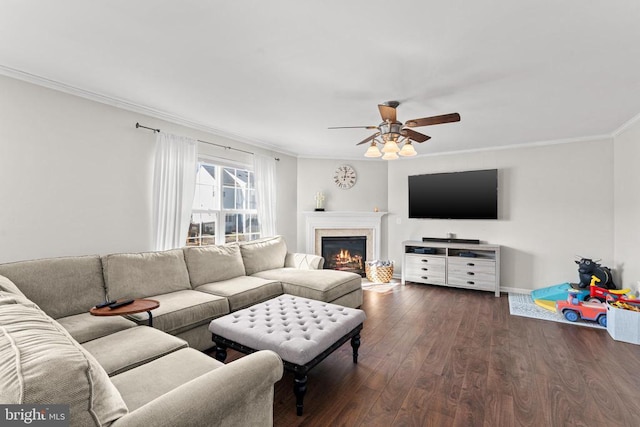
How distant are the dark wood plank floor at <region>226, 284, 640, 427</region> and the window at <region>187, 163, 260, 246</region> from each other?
Answer: 236 centimetres

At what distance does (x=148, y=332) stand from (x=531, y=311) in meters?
4.44

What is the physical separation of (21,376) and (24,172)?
2617 mm

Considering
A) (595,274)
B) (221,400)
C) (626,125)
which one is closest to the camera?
(221,400)

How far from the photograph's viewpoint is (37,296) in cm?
228

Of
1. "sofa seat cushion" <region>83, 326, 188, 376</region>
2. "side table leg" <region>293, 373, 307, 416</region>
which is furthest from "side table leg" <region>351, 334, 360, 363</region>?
"sofa seat cushion" <region>83, 326, 188, 376</region>

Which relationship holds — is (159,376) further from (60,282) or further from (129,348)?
(60,282)

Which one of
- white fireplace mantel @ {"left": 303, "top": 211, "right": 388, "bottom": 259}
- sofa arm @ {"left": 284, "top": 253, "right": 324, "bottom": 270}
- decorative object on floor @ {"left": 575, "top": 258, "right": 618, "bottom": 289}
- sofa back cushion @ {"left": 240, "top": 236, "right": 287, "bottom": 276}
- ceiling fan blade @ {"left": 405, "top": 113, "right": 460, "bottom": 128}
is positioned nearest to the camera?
ceiling fan blade @ {"left": 405, "top": 113, "right": 460, "bottom": 128}

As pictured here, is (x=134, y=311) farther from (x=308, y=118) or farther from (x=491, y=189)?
(x=491, y=189)

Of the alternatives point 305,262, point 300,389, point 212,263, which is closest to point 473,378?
point 300,389

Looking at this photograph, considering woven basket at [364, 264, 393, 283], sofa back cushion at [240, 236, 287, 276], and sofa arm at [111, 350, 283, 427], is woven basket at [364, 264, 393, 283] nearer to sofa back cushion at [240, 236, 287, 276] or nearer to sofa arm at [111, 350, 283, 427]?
sofa back cushion at [240, 236, 287, 276]

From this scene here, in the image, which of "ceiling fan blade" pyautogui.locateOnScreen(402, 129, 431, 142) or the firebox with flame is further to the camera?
the firebox with flame

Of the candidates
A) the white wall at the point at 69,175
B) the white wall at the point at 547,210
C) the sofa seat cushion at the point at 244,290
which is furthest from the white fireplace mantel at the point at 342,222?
the white wall at the point at 69,175

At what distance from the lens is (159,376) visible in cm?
158

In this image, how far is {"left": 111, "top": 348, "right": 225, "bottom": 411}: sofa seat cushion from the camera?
143 cm
